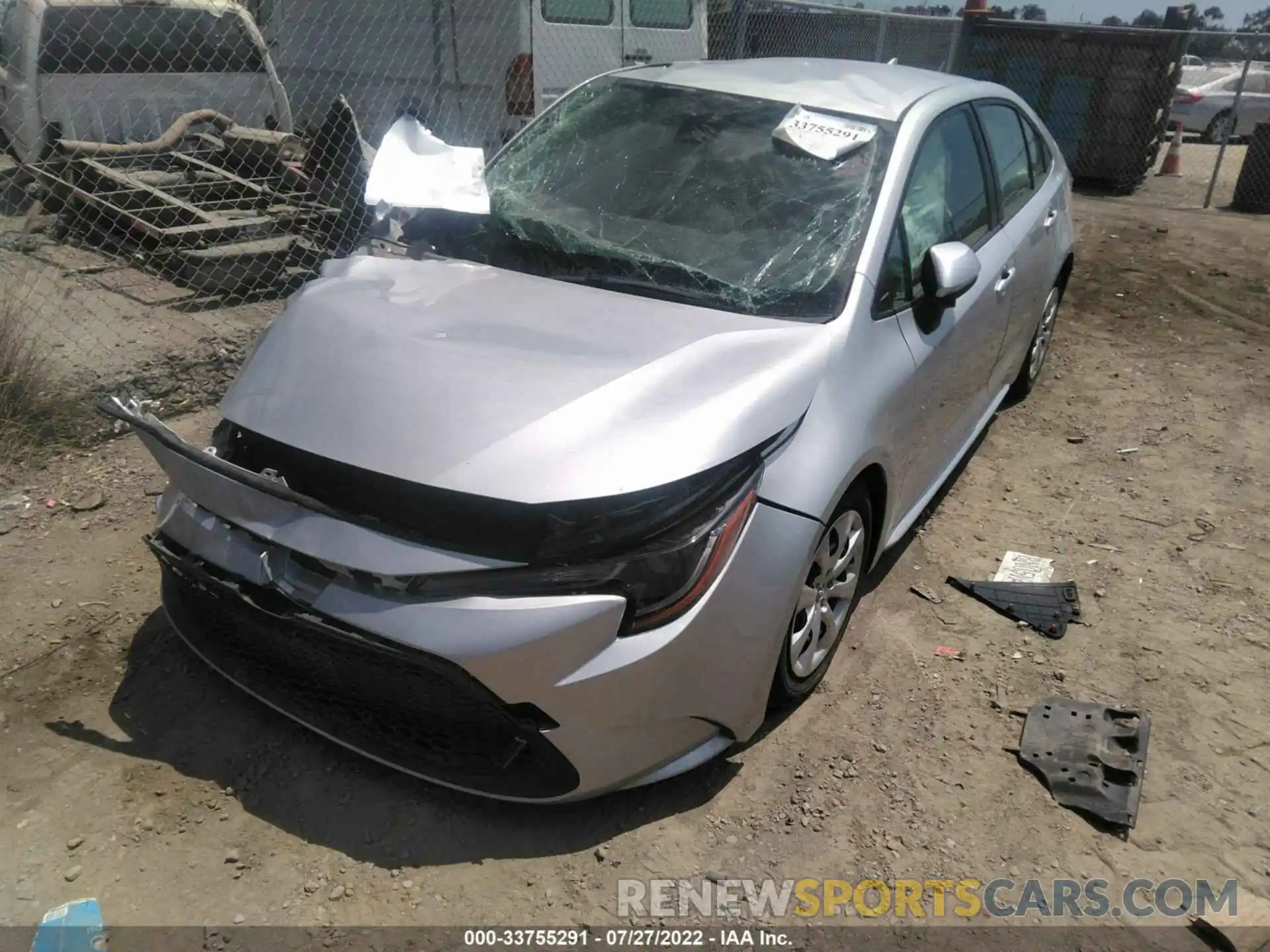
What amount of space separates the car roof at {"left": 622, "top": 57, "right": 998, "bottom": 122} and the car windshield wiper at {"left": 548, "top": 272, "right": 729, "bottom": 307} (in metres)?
0.96

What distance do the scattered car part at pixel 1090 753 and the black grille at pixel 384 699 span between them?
1.43 meters

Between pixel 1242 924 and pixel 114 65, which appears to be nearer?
pixel 1242 924

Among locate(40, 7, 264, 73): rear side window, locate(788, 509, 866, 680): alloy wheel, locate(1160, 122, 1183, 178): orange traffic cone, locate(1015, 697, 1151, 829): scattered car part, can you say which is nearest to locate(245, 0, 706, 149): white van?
locate(40, 7, 264, 73): rear side window

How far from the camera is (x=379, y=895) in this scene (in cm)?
224

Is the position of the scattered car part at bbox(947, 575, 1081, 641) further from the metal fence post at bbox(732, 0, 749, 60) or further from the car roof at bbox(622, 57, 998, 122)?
the metal fence post at bbox(732, 0, 749, 60)

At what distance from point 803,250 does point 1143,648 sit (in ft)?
6.07

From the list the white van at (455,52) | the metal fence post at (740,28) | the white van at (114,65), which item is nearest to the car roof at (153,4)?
the white van at (114,65)

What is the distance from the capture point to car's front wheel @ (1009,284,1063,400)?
497 cm

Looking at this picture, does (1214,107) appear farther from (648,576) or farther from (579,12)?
(648,576)

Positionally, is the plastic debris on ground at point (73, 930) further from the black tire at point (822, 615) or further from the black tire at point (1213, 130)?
the black tire at point (1213, 130)

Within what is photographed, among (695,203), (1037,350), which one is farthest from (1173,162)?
(695,203)

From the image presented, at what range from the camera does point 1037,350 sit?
5129 millimetres

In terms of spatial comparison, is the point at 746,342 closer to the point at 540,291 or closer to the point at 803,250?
the point at 803,250

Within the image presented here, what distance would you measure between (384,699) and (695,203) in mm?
1881
